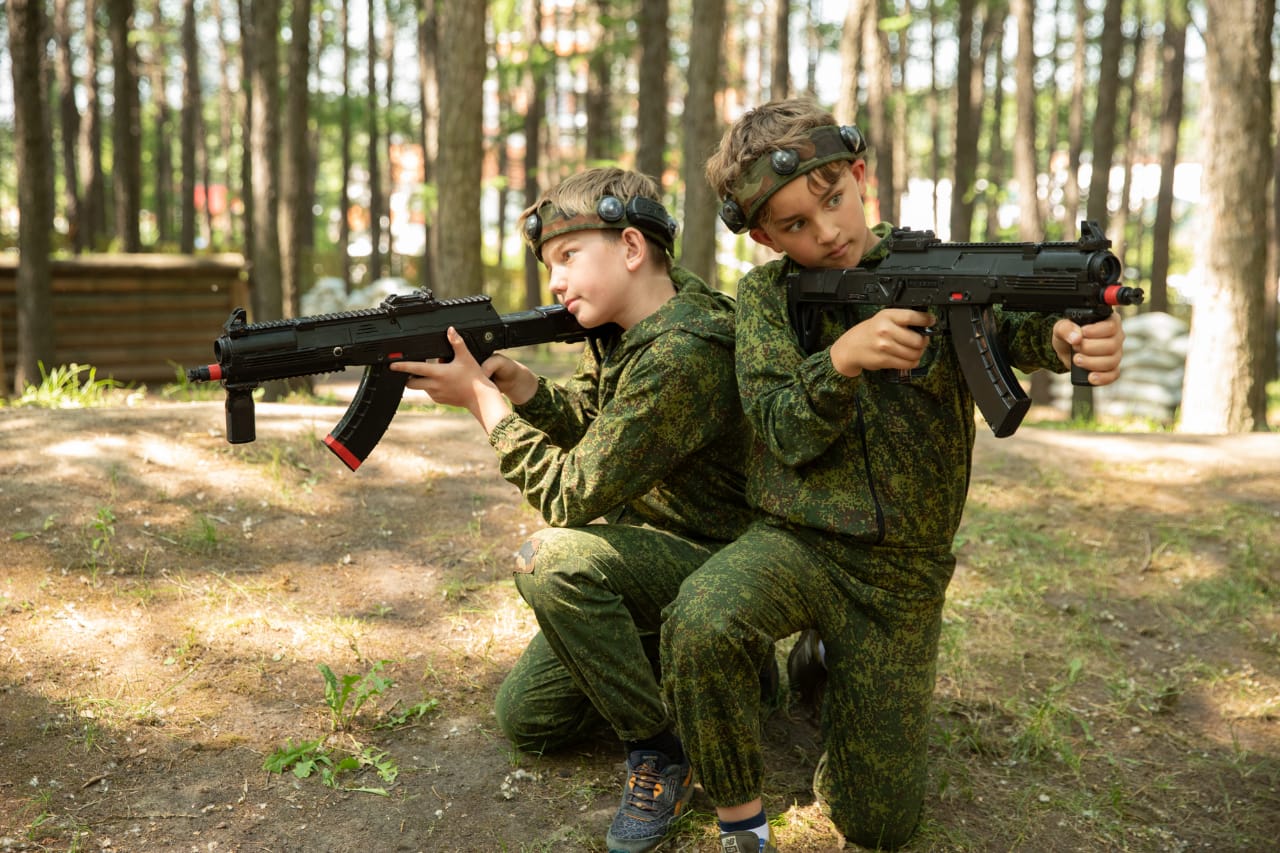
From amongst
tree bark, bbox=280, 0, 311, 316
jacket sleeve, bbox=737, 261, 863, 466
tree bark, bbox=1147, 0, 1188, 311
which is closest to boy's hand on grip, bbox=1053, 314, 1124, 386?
jacket sleeve, bbox=737, 261, 863, 466

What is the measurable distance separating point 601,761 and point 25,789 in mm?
1703

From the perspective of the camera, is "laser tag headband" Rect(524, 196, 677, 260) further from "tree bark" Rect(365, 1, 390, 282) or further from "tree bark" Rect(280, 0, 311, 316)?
"tree bark" Rect(365, 1, 390, 282)

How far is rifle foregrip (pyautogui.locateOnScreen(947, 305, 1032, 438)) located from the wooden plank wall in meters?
11.7

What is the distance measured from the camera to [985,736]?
3.74 meters

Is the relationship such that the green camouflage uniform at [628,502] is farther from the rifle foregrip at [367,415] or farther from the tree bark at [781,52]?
the tree bark at [781,52]

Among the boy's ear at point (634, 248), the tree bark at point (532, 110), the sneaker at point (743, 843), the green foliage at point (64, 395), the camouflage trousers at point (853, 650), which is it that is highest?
the tree bark at point (532, 110)

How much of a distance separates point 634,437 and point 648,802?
3.37 feet

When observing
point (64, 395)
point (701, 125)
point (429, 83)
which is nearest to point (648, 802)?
point (64, 395)

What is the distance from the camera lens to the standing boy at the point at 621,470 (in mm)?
2943

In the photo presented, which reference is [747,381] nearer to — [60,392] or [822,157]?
[822,157]

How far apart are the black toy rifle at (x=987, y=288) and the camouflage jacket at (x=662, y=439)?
392 mm

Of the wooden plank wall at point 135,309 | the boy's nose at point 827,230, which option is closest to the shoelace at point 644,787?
the boy's nose at point 827,230

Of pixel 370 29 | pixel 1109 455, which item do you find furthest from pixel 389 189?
pixel 1109 455

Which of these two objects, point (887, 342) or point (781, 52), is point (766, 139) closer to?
point (887, 342)
